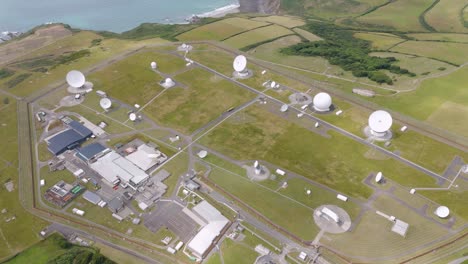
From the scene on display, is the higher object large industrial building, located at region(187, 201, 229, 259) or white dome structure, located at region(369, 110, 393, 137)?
white dome structure, located at region(369, 110, 393, 137)

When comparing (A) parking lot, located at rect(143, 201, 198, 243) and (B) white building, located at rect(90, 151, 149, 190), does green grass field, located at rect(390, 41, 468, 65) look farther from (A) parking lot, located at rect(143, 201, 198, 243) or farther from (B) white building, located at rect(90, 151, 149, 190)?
(B) white building, located at rect(90, 151, 149, 190)

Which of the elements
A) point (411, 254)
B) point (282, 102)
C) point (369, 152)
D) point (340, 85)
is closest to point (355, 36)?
point (340, 85)

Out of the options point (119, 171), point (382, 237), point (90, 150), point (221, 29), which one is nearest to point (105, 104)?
point (90, 150)

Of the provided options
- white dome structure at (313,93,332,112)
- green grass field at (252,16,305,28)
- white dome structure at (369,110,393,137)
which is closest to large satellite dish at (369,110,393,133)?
white dome structure at (369,110,393,137)

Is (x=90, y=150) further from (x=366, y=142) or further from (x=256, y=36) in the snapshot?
(x=256, y=36)

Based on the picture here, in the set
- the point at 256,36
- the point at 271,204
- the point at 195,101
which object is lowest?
the point at 271,204

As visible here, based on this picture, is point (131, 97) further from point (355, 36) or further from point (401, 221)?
point (355, 36)
